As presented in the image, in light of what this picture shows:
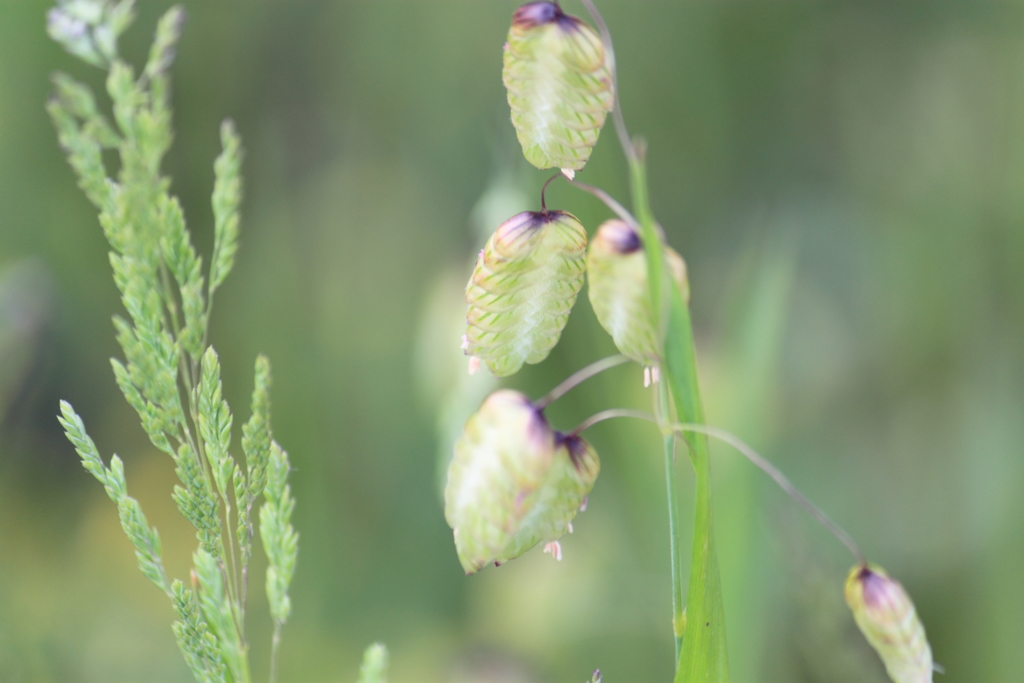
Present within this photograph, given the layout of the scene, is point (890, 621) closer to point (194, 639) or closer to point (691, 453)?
point (691, 453)

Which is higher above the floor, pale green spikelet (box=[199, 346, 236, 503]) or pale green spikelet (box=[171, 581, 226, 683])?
pale green spikelet (box=[199, 346, 236, 503])

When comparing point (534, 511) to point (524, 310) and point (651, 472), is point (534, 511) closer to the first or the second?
point (524, 310)

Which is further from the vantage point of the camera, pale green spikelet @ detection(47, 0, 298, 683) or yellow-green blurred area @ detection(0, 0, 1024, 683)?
yellow-green blurred area @ detection(0, 0, 1024, 683)

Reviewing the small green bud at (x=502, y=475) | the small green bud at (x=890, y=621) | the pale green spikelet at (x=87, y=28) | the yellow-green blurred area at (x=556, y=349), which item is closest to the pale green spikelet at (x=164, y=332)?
the pale green spikelet at (x=87, y=28)

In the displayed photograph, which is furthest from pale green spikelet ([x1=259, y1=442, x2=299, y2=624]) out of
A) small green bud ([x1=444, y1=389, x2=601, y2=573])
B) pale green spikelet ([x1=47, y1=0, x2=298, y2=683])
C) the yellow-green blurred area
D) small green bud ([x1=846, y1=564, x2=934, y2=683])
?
the yellow-green blurred area

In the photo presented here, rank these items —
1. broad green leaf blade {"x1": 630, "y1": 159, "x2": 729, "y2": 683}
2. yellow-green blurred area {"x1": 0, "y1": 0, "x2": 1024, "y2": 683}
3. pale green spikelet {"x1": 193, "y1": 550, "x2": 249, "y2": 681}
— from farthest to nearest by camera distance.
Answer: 1. yellow-green blurred area {"x1": 0, "y1": 0, "x2": 1024, "y2": 683}
2. pale green spikelet {"x1": 193, "y1": 550, "x2": 249, "y2": 681}
3. broad green leaf blade {"x1": 630, "y1": 159, "x2": 729, "y2": 683}

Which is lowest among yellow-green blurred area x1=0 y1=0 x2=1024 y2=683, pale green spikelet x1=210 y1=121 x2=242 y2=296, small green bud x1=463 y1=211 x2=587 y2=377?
yellow-green blurred area x1=0 y1=0 x2=1024 y2=683

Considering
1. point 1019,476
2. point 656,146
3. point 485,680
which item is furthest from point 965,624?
point 656,146

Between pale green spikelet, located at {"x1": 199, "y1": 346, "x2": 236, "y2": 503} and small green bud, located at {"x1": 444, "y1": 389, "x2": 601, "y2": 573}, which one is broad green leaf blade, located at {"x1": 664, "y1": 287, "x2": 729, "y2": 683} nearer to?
small green bud, located at {"x1": 444, "y1": 389, "x2": 601, "y2": 573}
